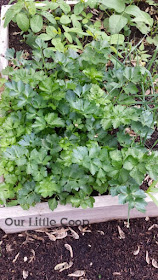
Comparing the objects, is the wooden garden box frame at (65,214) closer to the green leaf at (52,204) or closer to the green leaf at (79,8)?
the green leaf at (52,204)

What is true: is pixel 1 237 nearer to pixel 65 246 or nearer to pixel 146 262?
pixel 65 246

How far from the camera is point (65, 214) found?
148 centimetres

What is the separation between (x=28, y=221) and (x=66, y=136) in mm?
500

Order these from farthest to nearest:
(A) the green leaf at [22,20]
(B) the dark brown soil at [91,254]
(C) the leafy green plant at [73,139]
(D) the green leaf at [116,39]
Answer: (A) the green leaf at [22,20]
(D) the green leaf at [116,39]
(B) the dark brown soil at [91,254]
(C) the leafy green plant at [73,139]

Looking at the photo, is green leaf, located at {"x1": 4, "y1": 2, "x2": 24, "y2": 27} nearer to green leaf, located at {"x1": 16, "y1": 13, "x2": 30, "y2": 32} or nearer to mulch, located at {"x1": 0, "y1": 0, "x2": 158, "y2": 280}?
green leaf, located at {"x1": 16, "y1": 13, "x2": 30, "y2": 32}

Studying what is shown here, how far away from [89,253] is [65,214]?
302mm

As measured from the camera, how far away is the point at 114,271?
1563mm

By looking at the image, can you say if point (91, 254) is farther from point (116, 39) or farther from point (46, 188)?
point (116, 39)

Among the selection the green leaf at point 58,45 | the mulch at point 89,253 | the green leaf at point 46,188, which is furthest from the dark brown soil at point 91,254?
the green leaf at point 58,45

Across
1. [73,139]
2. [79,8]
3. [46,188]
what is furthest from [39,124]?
[79,8]

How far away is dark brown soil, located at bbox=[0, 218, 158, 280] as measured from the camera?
1558 millimetres

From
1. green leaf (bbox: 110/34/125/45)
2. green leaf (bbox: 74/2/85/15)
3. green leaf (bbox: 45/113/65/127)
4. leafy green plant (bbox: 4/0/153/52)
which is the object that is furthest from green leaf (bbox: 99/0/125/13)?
green leaf (bbox: 45/113/65/127)

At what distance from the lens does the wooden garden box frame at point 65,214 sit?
143 centimetres

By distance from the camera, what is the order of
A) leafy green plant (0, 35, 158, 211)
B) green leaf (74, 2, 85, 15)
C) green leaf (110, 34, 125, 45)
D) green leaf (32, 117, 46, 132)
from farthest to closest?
green leaf (74, 2, 85, 15)
green leaf (110, 34, 125, 45)
green leaf (32, 117, 46, 132)
leafy green plant (0, 35, 158, 211)
